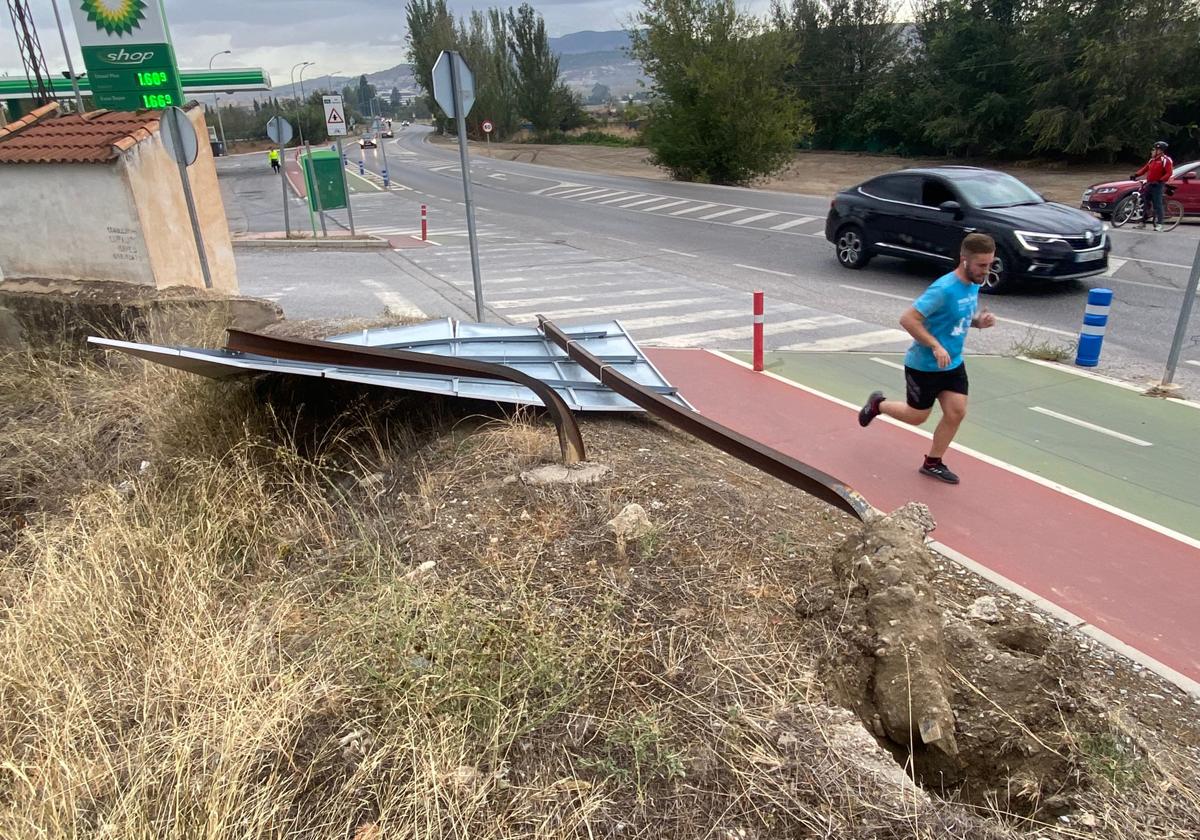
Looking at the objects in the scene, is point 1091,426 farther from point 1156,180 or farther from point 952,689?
point 1156,180

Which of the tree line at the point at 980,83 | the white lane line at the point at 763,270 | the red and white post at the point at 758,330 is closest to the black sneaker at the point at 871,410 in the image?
the red and white post at the point at 758,330

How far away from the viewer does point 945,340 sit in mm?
5516

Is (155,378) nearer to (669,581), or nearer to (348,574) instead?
(348,574)

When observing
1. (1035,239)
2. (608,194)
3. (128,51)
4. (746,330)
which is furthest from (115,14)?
(608,194)

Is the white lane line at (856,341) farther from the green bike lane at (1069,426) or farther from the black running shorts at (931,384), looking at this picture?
the black running shorts at (931,384)

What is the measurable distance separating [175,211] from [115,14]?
5234mm

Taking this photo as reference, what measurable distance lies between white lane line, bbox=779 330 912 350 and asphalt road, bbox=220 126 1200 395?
0.03 meters

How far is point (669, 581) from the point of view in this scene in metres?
3.71

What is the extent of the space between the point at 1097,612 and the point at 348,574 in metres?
3.92

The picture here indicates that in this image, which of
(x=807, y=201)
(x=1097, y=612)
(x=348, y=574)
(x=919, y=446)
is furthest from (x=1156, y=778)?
(x=807, y=201)

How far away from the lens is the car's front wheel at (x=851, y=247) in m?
14.3

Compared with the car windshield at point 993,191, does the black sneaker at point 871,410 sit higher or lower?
lower

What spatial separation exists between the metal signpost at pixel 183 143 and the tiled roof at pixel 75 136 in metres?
0.29

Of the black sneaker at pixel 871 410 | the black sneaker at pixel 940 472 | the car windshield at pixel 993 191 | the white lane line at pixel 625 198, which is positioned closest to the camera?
the black sneaker at pixel 940 472
